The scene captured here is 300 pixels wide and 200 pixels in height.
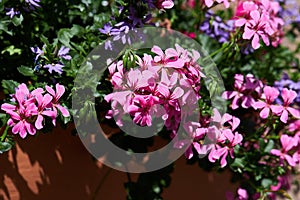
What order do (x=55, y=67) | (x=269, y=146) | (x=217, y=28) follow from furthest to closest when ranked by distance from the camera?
(x=217, y=28) < (x=269, y=146) < (x=55, y=67)

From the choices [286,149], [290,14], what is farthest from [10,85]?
[290,14]

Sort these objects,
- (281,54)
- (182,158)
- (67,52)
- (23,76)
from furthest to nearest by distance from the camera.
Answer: (281,54) < (182,158) < (23,76) < (67,52)

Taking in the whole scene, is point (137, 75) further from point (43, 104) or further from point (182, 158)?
point (182, 158)

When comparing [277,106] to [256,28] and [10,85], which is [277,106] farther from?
[10,85]

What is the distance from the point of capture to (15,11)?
144 centimetres

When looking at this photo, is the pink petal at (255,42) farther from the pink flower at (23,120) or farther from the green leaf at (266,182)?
the pink flower at (23,120)

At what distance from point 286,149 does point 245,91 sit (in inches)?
7.5

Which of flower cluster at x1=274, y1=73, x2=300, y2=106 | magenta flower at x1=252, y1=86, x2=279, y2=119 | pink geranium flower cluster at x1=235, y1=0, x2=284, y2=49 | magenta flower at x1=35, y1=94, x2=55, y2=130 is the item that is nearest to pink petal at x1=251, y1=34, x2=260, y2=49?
pink geranium flower cluster at x1=235, y1=0, x2=284, y2=49

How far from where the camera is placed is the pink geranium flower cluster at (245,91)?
1.54 metres

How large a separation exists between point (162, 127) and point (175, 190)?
277 mm

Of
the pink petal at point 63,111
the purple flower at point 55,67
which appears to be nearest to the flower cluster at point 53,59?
the purple flower at point 55,67

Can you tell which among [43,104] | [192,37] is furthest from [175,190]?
[43,104]

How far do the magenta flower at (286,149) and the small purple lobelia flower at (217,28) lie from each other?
0.39m

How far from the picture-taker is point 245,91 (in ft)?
5.12
